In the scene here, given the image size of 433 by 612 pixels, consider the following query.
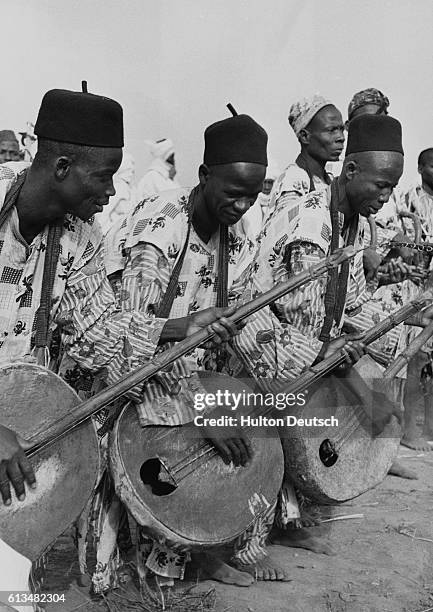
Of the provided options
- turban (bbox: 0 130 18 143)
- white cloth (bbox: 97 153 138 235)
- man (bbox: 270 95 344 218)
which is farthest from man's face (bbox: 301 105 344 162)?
white cloth (bbox: 97 153 138 235)

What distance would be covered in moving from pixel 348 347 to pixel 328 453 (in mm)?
503

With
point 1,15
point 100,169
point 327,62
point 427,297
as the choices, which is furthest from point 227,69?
point 100,169

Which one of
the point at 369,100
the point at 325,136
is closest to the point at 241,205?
the point at 325,136

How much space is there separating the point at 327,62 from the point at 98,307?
4.02m

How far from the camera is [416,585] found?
3.66m

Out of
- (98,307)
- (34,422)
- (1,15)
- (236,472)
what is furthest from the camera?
(1,15)

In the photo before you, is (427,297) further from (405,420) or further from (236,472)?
(405,420)

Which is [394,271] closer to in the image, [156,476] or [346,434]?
[346,434]

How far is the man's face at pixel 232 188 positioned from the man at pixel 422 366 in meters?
2.96

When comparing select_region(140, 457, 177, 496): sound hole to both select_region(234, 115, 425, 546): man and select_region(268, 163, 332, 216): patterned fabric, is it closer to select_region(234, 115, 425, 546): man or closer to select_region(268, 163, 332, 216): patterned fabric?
select_region(234, 115, 425, 546): man

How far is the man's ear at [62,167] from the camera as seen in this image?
2861 mm

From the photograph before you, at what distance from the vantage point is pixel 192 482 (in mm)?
3178

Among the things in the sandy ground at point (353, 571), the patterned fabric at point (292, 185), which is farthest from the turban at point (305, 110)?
the sandy ground at point (353, 571)

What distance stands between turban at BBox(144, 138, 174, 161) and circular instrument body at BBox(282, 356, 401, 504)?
201 inches
